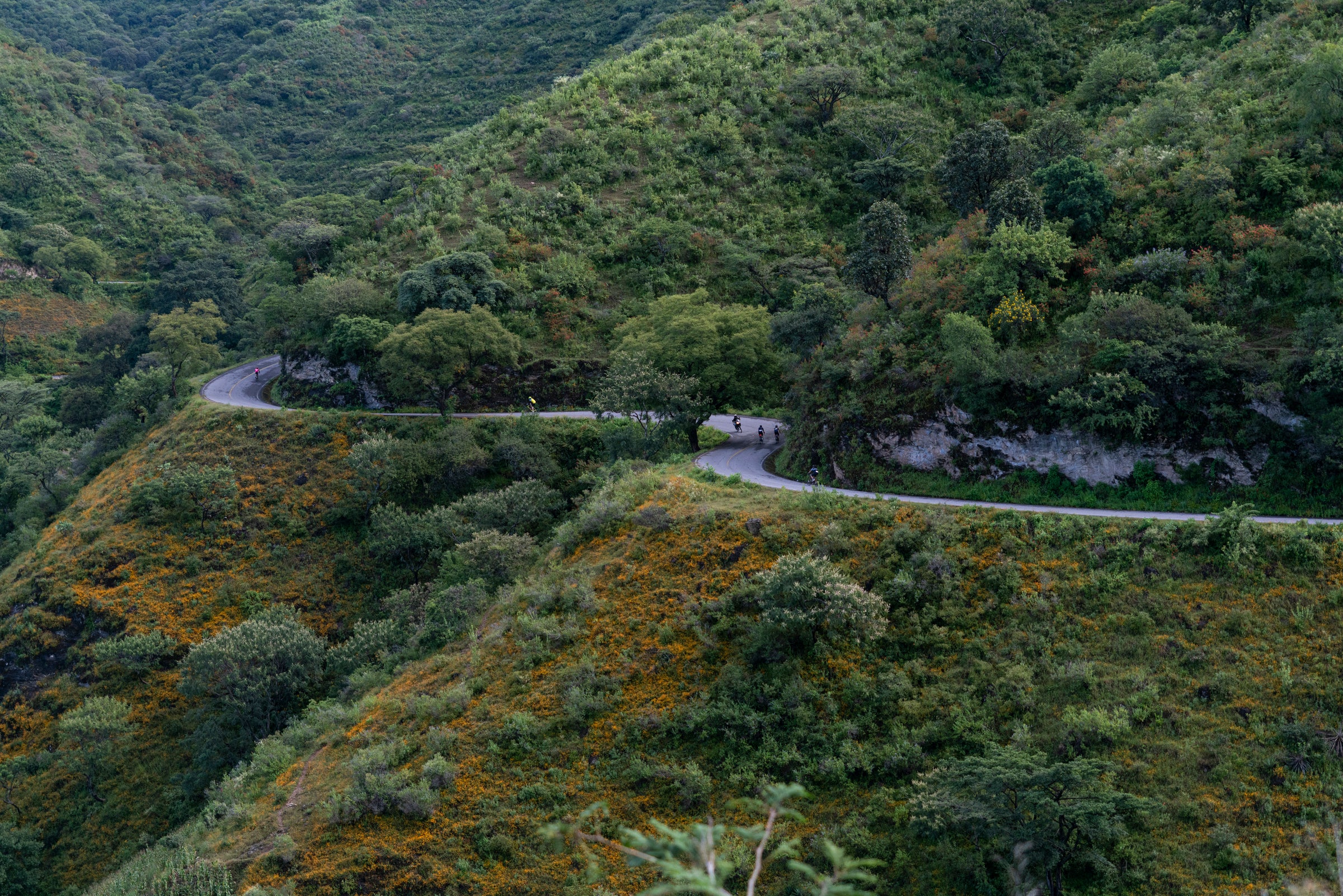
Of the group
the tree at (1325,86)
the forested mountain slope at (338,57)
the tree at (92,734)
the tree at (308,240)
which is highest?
Result: the forested mountain slope at (338,57)

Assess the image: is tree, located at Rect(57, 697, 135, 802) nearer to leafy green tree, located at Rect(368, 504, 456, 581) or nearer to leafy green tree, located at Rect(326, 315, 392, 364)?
leafy green tree, located at Rect(368, 504, 456, 581)

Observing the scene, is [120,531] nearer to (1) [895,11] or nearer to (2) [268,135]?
(1) [895,11]

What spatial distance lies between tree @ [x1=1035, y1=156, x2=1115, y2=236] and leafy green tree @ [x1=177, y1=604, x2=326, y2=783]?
34540 mm

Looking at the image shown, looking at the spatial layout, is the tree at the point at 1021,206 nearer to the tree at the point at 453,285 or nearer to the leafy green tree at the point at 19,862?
the tree at the point at 453,285

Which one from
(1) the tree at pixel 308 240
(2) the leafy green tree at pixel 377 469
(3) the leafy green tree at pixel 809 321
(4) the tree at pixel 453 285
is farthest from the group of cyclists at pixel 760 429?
(1) the tree at pixel 308 240

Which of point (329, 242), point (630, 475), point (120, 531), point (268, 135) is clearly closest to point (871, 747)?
point (630, 475)

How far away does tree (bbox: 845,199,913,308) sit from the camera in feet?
117

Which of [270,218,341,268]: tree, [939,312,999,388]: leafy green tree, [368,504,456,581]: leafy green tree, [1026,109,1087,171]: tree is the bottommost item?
[368,504,456,581]: leafy green tree

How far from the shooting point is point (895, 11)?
75312 mm

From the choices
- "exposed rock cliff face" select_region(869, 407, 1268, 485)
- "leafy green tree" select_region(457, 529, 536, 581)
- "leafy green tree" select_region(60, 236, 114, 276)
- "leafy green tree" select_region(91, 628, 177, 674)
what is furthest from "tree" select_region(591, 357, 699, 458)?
"leafy green tree" select_region(60, 236, 114, 276)

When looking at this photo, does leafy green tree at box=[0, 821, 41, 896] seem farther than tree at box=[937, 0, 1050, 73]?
No

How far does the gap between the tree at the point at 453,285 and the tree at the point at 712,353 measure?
12.0 m

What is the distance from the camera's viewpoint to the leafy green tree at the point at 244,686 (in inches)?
1328

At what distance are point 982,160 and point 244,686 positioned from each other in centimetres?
3976
